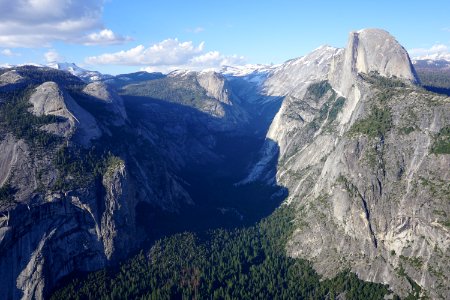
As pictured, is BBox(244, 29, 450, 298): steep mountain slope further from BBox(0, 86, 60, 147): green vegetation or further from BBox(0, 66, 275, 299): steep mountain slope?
BBox(0, 86, 60, 147): green vegetation

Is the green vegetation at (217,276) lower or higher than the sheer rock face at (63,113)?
lower

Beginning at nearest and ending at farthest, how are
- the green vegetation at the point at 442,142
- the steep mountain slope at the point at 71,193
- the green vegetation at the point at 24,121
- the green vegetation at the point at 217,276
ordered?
the steep mountain slope at the point at 71,193 → the green vegetation at the point at 217,276 → the green vegetation at the point at 442,142 → the green vegetation at the point at 24,121

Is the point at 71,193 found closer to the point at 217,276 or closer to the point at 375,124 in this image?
the point at 217,276

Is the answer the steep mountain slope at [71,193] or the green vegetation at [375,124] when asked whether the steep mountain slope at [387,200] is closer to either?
the green vegetation at [375,124]

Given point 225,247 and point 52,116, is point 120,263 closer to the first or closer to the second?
point 225,247

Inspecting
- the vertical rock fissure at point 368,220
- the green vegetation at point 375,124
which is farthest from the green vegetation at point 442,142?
the vertical rock fissure at point 368,220
